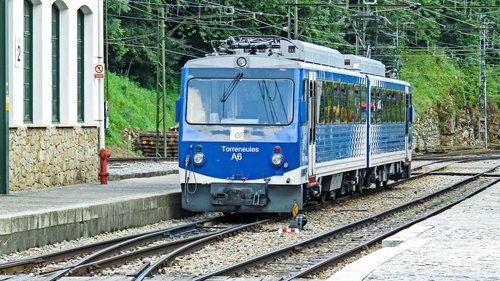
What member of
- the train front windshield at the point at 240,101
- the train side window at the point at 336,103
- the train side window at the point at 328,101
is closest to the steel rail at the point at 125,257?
the train front windshield at the point at 240,101

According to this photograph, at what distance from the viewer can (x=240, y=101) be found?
73.4ft

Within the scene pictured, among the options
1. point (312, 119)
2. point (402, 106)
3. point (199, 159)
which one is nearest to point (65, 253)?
point (199, 159)

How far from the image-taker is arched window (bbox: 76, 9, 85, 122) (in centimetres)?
2808

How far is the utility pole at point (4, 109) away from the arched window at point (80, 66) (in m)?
4.82

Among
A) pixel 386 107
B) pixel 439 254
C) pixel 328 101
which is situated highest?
pixel 328 101

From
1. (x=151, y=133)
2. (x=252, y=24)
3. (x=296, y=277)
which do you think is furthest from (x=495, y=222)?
(x=252, y=24)

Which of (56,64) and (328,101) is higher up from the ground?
(56,64)

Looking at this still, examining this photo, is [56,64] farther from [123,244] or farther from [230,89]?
[123,244]

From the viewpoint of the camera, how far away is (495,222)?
20.2m

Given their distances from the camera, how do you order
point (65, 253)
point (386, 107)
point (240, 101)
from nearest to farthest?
1. point (65, 253)
2. point (240, 101)
3. point (386, 107)

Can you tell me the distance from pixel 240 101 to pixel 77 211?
4.67m

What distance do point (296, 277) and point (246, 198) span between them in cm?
813

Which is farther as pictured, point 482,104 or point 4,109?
point 482,104

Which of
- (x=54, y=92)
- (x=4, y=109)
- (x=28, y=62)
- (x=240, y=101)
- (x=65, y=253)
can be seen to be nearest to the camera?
(x=65, y=253)
